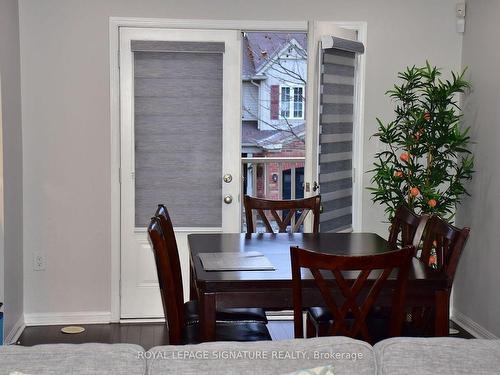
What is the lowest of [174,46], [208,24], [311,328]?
[311,328]

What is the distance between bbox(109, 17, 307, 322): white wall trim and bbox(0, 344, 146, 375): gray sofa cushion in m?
3.16

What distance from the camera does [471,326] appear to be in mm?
4824

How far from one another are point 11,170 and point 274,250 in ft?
6.12

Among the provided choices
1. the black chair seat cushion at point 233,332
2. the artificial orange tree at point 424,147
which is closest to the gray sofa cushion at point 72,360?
the black chair seat cushion at point 233,332

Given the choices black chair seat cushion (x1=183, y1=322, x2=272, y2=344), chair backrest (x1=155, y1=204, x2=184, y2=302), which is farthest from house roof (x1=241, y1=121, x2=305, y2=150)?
black chair seat cushion (x1=183, y1=322, x2=272, y2=344)

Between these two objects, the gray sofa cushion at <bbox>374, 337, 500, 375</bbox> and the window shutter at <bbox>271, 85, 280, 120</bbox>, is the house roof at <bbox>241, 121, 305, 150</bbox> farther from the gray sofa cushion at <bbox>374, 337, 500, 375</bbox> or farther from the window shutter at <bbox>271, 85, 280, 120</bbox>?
the gray sofa cushion at <bbox>374, 337, 500, 375</bbox>

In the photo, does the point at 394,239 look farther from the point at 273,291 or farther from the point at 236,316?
the point at 273,291

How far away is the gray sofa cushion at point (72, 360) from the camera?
5.71 ft

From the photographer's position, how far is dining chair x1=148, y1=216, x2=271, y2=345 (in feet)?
9.27

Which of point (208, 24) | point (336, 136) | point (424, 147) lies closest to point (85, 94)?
point (208, 24)

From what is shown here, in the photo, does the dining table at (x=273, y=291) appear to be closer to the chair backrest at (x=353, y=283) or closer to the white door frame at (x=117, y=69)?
the chair backrest at (x=353, y=283)

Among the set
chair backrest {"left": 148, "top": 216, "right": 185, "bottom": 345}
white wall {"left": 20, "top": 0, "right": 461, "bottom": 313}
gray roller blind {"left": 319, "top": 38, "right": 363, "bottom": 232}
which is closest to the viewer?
chair backrest {"left": 148, "top": 216, "right": 185, "bottom": 345}

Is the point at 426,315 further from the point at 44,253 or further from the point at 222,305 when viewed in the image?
the point at 44,253

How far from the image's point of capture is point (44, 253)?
4.88 metres
